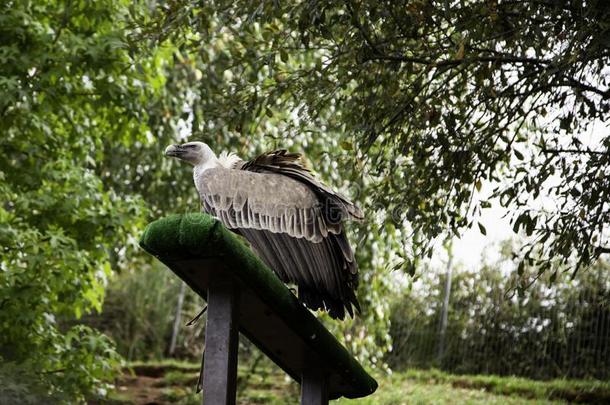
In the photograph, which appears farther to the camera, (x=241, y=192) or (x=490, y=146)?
(x=490, y=146)

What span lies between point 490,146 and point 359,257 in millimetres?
4578

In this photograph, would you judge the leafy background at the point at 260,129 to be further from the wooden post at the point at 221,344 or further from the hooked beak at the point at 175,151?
the wooden post at the point at 221,344

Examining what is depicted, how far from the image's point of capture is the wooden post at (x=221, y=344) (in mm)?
2869

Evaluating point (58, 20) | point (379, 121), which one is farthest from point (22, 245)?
point (379, 121)

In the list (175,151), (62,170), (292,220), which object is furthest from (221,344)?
(62,170)

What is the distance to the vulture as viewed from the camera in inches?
154

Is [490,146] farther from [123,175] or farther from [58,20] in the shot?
[123,175]

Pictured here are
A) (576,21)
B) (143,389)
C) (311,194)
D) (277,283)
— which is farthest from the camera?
(143,389)

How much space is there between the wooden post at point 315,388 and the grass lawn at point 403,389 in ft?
20.4

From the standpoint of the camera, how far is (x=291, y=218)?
4.08 metres

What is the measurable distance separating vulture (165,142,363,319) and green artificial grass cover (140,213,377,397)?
326 mm

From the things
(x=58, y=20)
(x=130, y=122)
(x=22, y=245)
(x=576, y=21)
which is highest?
(x=58, y=20)

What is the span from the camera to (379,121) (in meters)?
5.16

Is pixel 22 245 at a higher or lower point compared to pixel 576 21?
lower
